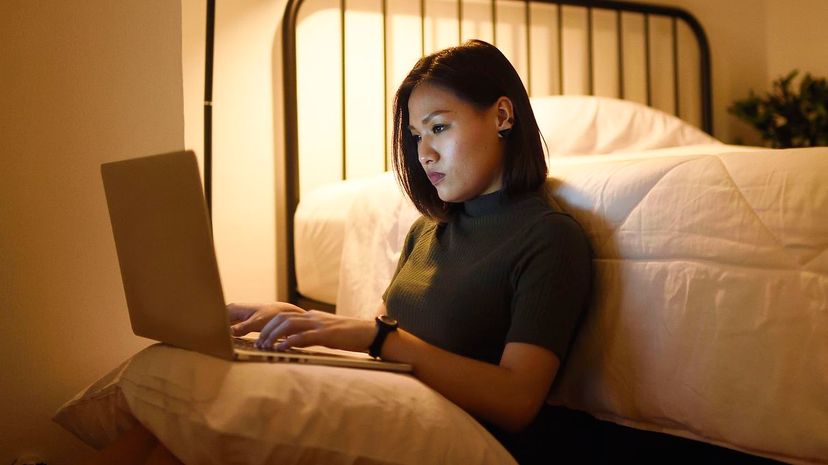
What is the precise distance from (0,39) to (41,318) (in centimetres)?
45

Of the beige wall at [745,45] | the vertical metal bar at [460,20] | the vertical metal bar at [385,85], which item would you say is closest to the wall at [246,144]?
the vertical metal bar at [385,85]

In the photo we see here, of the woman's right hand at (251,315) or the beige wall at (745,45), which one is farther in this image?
the beige wall at (745,45)

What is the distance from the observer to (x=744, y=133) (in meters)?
3.24

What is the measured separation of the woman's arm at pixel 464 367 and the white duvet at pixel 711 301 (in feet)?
0.39

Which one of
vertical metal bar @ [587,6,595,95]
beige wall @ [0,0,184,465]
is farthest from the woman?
vertical metal bar @ [587,6,595,95]

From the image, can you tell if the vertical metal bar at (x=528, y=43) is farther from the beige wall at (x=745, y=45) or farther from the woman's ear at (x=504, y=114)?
the woman's ear at (x=504, y=114)

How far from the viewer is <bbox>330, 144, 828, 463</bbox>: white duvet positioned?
2.73 ft

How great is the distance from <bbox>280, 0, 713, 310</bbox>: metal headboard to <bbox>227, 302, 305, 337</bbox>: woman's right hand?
1.01m

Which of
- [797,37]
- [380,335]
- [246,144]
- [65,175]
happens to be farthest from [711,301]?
[797,37]

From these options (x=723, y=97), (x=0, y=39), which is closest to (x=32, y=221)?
(x=0, y=39)

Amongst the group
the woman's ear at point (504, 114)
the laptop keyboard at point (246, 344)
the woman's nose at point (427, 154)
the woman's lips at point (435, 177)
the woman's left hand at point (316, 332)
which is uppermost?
the woman's ear at point (504, 114)

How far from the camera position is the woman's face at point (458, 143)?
3.74ft

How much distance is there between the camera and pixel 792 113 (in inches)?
112

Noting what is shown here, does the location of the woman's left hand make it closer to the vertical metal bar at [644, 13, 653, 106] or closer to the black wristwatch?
the black wristwatch
